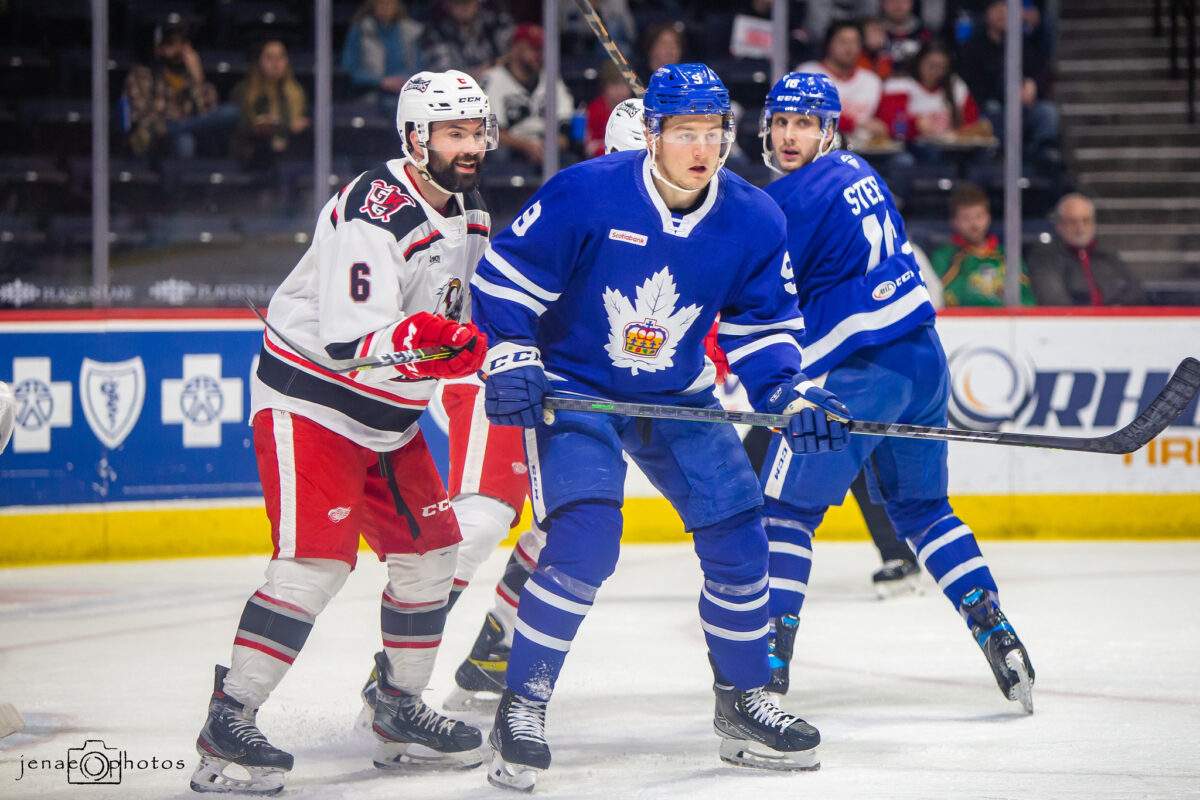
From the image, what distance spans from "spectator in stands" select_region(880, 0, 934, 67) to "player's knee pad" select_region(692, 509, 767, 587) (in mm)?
4141

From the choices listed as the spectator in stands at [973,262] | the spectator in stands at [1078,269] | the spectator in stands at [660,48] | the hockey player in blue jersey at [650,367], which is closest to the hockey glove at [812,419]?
the hockey player in blue jersey at [650,367]

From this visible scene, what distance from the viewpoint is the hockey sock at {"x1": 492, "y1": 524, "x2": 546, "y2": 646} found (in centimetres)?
337

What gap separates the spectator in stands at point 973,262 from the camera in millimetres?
5934

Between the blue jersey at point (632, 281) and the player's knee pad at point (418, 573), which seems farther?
the player's knee pad at point (418, 573)

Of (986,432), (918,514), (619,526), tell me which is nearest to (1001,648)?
(918,514)

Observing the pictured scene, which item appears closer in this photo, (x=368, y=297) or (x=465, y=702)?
(x=368, y=297)

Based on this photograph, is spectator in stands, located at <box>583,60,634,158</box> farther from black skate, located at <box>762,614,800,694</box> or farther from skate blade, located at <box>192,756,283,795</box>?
skate blade, located at <box>192,756,283,795</box>

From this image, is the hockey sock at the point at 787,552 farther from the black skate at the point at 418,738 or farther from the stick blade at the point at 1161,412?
the black skate at the point at 418,738

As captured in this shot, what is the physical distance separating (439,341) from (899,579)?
8.68 feet

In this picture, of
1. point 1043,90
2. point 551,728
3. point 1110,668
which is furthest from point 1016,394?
point 551,728

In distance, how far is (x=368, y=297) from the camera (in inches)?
103

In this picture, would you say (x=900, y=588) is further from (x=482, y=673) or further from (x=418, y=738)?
(x=418, y=738)

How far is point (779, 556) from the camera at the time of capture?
330 cm

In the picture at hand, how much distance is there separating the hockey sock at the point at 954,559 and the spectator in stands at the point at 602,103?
10.4ft
